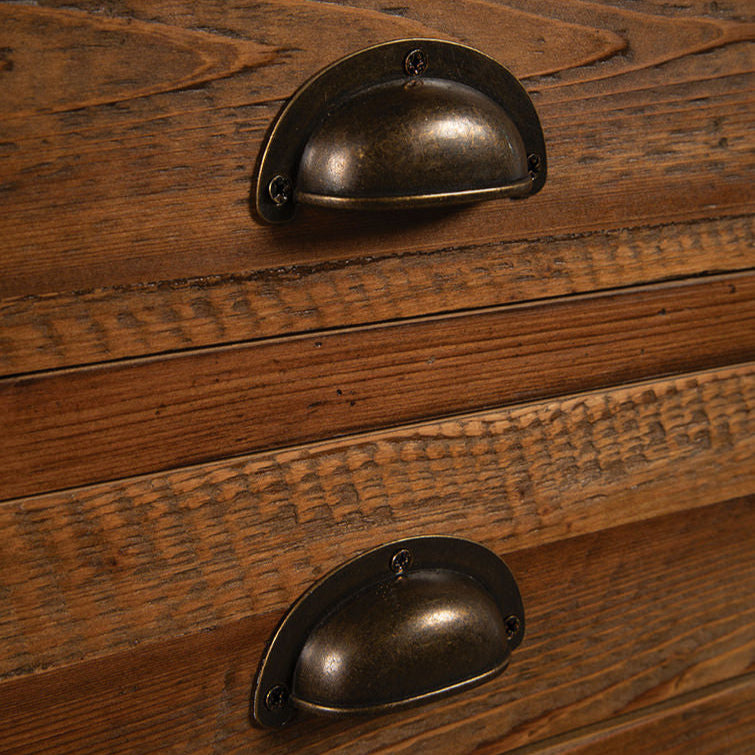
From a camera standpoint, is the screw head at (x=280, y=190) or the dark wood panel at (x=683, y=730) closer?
the screw head at (x=280, y=190)

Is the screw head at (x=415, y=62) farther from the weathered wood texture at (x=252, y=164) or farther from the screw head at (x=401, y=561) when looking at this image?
the screw head at (x=401, y=561)

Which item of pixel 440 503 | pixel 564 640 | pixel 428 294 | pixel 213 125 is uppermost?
pixel 213 125

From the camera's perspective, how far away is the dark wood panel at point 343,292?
386mm

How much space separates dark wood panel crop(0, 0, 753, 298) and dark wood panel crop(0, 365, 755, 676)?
11 cm

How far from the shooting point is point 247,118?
0.39 metres

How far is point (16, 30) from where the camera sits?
0.35 meters

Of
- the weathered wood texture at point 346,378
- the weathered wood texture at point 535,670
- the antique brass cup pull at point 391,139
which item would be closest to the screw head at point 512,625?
the weathered wood texture at point 535,670

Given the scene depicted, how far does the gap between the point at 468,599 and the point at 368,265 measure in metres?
0.20

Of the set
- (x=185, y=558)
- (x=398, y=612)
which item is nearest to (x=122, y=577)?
(x=185, y=558)

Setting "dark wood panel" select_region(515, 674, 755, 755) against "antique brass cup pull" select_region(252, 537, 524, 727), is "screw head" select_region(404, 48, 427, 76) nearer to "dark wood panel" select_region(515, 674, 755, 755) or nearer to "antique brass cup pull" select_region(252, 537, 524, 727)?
"antique brass cup pull" select_region(252, 537, 524, 727)

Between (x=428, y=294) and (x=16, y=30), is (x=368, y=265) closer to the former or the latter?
(x=428, y=294)

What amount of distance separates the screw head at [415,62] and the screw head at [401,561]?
263 mm

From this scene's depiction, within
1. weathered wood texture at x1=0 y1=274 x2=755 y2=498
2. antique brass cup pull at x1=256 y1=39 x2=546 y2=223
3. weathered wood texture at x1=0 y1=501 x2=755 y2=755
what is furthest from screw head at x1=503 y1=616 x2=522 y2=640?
antique brass cup pull at x1=256 y1=39 x2=546 y2=223

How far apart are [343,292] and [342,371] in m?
0.04
